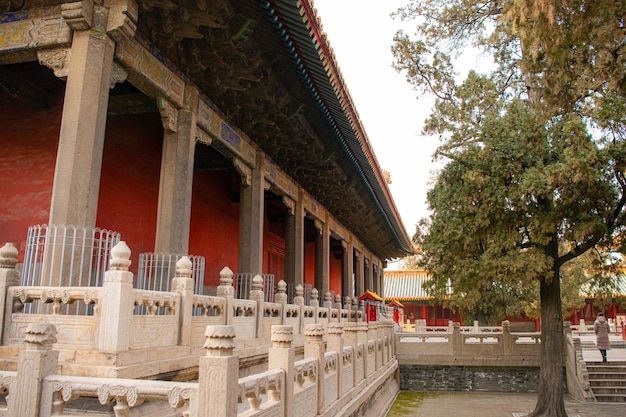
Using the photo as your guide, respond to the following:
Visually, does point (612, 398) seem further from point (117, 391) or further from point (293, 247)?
point (117, 391)

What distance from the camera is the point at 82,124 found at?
608cm

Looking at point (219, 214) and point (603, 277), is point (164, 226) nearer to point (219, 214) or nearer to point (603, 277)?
A: point (219, 214)

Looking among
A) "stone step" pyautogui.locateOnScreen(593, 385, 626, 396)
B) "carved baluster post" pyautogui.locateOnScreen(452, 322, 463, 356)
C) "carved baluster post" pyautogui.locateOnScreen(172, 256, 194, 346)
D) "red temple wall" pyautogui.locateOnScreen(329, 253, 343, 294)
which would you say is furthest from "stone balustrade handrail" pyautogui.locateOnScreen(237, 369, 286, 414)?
"red temple wall" pyautogui.locateOnScreen(329, 253, 343, 294)

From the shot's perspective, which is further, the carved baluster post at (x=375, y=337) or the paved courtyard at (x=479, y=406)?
the paved courtyard at (x=479, y=406)

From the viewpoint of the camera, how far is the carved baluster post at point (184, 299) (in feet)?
18.9

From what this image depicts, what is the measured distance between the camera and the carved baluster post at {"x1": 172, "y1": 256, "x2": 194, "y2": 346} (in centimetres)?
576

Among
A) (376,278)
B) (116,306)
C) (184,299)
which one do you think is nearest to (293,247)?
(184,299)

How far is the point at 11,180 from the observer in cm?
878

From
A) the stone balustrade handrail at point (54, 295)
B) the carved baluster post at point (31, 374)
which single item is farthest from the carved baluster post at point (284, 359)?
the carved baluster post at point (31, 374)

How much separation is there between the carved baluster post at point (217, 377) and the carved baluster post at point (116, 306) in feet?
5.19

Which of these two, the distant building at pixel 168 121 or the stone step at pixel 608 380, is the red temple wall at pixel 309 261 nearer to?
the distant building at pixel 168 121

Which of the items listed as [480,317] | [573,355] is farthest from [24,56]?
[480,317]

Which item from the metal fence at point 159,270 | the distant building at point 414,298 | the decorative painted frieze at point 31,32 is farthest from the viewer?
the distant building at point 414,298

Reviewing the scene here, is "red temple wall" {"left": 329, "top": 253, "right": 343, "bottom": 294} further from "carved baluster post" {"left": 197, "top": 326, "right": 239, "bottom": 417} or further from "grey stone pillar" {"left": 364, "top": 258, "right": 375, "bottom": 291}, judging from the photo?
"carved baluster post" {"left": 197, "top": 326, "right": 239, "bottom": 417}
